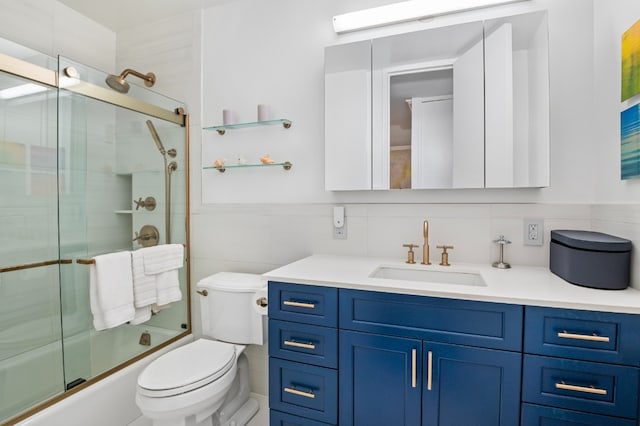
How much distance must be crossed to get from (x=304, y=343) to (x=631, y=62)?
1.66 meters

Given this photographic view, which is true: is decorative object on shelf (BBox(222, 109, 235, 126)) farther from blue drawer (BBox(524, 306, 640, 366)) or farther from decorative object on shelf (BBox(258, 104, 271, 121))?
blue drawer (BBox(524, 306, 640, 366))

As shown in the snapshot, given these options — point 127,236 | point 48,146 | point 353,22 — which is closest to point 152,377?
point 127,236

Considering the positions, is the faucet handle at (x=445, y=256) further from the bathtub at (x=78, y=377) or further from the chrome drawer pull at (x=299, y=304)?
the bathtub at (x=78, y=377)

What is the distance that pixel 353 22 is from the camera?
174 centimetres

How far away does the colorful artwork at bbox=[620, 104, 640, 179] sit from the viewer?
45.5 inches

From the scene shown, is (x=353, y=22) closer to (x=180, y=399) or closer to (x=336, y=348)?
(x=336, y=348)

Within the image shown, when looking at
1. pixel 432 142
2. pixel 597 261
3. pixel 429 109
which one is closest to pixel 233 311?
pixel 432 142

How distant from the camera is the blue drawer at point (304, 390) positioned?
4.35 feet

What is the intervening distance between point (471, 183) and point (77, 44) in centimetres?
267

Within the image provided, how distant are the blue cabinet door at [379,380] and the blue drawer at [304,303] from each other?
4.2 inches

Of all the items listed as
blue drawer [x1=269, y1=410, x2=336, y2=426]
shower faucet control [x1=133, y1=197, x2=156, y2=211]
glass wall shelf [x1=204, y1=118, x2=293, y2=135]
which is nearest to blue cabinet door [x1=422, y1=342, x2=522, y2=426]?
blue drawer [x1=269, y1=410, x2=336, y2=426]

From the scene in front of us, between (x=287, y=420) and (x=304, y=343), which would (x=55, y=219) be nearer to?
(x=304, y=343)

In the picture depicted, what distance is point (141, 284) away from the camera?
1833 mm

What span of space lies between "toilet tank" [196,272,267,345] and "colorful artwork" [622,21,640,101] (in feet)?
5.82
